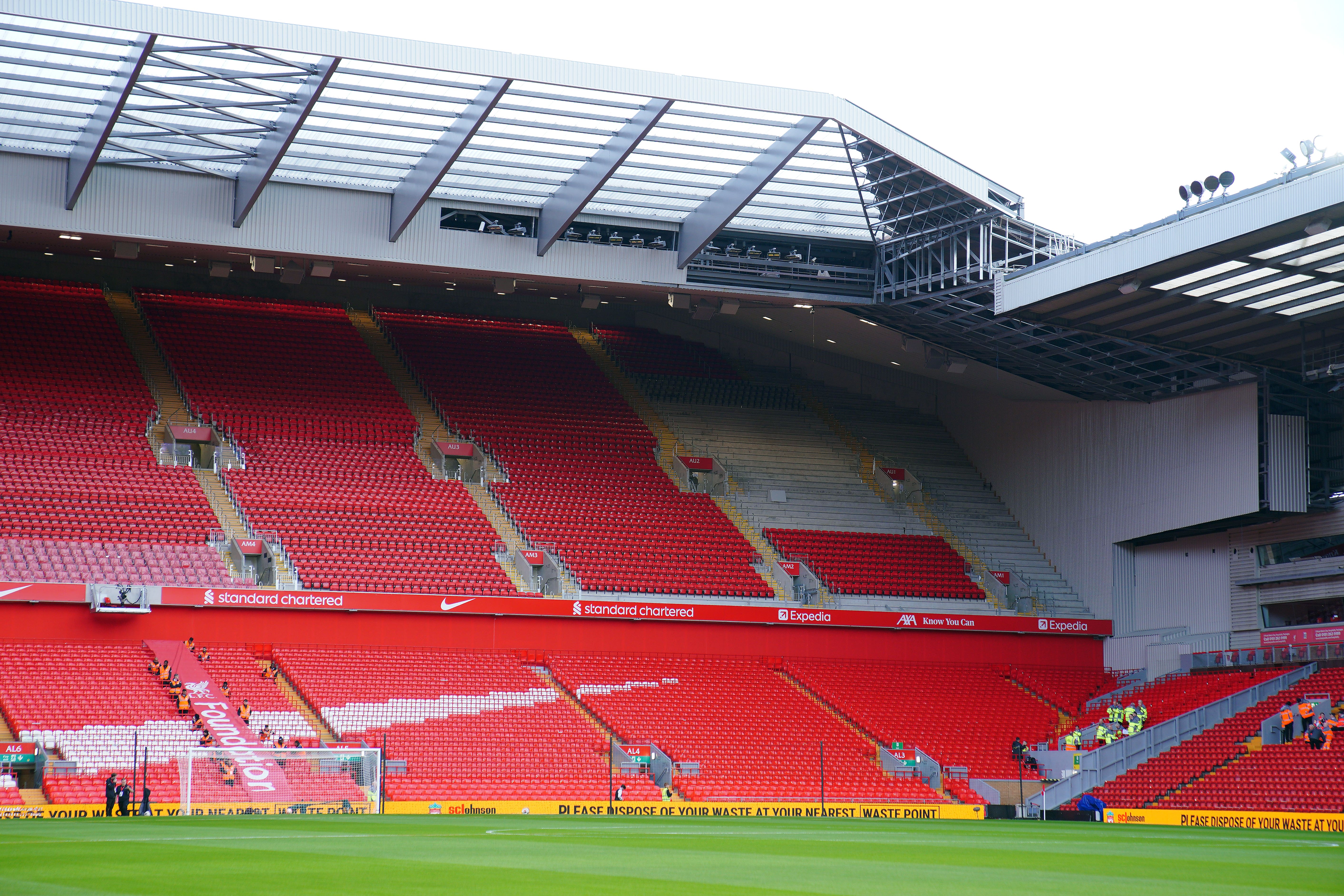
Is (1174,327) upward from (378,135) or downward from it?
downward

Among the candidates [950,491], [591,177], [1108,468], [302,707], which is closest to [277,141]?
[591,177]

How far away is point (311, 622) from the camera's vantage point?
114ft

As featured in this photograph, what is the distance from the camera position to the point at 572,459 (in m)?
43.8

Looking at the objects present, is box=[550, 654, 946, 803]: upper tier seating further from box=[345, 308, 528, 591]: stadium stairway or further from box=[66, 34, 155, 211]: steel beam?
box=[66, 34, 155, 211]: steel beam

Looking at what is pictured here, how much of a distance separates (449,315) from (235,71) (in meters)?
20.1

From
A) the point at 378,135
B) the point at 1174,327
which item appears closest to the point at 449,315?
the point at 378,135

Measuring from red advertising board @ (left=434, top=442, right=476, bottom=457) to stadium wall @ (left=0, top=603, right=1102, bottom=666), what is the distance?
7095mm

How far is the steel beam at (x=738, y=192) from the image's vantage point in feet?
108

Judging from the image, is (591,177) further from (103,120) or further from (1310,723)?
(1310,723)

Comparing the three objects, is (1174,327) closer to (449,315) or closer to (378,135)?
(378,135)

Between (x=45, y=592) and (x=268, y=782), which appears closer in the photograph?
(x=268, y=782)

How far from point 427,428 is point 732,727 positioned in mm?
14389

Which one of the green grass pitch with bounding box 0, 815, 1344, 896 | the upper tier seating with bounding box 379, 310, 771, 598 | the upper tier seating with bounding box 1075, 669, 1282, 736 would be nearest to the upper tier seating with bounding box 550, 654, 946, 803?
the upper tier seating with bounding box 379, 310, 771, 598

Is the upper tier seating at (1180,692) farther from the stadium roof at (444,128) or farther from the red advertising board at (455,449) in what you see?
the red advertising board at (455,449)
